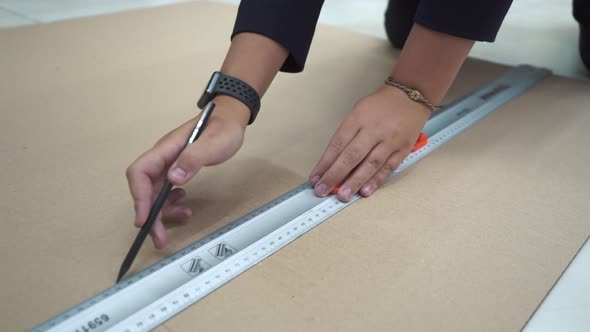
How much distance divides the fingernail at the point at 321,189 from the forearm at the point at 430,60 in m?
0.26

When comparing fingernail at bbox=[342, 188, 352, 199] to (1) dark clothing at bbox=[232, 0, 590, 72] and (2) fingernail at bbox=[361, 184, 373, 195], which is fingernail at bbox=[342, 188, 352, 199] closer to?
(2) fingernail at bbox=[361, 184, 373, 195]

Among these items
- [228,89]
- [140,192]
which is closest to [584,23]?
[228,89]

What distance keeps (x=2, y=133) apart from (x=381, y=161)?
2.95 feet

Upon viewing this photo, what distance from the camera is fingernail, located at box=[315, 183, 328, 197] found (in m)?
0.91

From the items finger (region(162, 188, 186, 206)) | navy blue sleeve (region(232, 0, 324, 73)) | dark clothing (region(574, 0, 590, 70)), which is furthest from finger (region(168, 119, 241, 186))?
dark clothing (region(574, 0, 590, 70))

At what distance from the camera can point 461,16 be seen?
89 centimetres

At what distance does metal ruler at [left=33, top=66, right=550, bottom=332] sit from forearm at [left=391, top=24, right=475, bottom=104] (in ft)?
0.60

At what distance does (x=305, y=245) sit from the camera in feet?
2.63

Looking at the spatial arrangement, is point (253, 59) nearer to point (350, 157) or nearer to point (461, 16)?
point (350, 157)

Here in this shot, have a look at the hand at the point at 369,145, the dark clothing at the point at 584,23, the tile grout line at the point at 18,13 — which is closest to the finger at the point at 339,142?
the hand at the point at 369,145

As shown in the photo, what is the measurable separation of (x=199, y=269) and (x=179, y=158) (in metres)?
0.17

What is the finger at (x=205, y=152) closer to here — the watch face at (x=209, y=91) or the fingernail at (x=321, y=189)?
the watch face at (x=209, y=91)

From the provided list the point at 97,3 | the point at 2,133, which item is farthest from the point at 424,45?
the point at 97,3

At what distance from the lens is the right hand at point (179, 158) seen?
2.30ft
